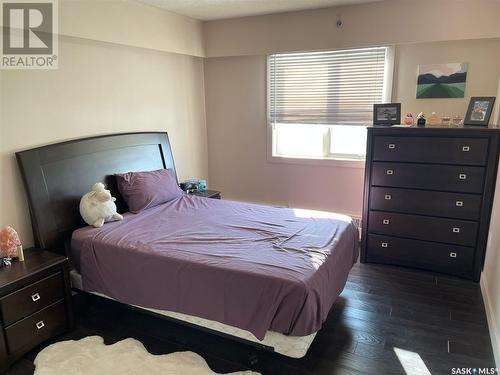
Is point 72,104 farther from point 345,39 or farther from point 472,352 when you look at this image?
point 472,352

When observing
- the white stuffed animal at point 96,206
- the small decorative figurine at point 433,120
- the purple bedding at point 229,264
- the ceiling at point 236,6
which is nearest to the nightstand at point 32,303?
the purple bedding at point 229,264

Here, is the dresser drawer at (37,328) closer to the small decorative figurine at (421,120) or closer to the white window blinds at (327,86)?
the white window blinds at (327,86)

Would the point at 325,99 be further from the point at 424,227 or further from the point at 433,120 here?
the point at 424,227

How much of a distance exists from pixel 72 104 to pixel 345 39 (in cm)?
260

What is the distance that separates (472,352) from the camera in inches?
87.6

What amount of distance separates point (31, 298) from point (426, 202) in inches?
121

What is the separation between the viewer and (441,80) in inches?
133

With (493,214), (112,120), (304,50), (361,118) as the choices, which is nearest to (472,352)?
(493,214)

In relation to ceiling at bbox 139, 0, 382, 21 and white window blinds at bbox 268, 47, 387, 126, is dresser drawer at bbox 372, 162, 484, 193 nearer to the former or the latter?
white window blinds at bbox 268, 47, 387, 126

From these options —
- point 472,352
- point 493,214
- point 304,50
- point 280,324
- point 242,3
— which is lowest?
point 472,352

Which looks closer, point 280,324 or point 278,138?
point 280,324

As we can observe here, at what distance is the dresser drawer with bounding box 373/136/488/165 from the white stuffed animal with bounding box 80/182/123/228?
92.1 inches

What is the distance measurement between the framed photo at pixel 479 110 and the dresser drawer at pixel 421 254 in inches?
41.8

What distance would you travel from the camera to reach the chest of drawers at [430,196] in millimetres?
2947
